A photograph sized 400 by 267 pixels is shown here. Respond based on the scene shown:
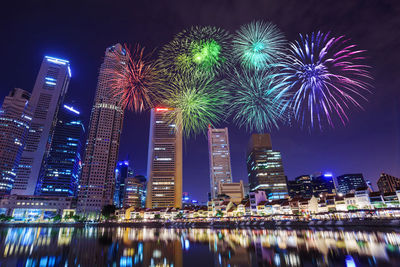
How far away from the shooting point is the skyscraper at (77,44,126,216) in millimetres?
161500

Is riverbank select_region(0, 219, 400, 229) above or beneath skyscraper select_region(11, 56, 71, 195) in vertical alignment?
beneath

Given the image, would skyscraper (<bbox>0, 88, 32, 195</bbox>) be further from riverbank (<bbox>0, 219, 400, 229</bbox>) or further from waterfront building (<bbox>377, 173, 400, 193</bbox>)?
waterfront building (<bbox>377, 173, 400, 193</bbox>)

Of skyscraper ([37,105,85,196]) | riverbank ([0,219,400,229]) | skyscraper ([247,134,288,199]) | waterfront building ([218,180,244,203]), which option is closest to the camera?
riverbank ([0,219,400,229])

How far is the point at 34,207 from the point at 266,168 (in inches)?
7437

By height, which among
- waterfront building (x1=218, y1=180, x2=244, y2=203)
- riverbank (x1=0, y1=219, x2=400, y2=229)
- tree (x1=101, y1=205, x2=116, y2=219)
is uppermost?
waterfront building (x1=218, y1=180, x2=244, y2=203)

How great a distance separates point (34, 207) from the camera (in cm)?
15250

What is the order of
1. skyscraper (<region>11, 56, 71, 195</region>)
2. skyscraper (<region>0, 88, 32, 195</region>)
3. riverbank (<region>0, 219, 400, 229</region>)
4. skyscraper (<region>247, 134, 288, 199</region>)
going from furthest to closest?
skyscraper (<region>11, 56, 71, 195</region>) < skyscraper (<region>247, 134, 288, 199</region>) < skyscraper (<region>0, 88, 32, 195</region>) < riverbank (<region>0, 219, 400, 229</region>)

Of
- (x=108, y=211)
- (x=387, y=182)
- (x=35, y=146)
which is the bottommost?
(x=108, y=211)

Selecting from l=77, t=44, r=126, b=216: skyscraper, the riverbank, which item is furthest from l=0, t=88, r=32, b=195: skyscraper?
the riverbank

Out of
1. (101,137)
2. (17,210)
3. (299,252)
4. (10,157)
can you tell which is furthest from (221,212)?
(10,157)

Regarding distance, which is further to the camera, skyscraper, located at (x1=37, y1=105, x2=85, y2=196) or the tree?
skyscraper, located at (x1=37, y1=105, x2=85, y2=196)

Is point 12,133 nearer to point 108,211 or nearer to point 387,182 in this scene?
point 108,211

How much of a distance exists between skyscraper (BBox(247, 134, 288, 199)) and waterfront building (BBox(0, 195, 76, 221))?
15779 centimetres

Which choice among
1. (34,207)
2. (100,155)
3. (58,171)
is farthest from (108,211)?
(58,171)
